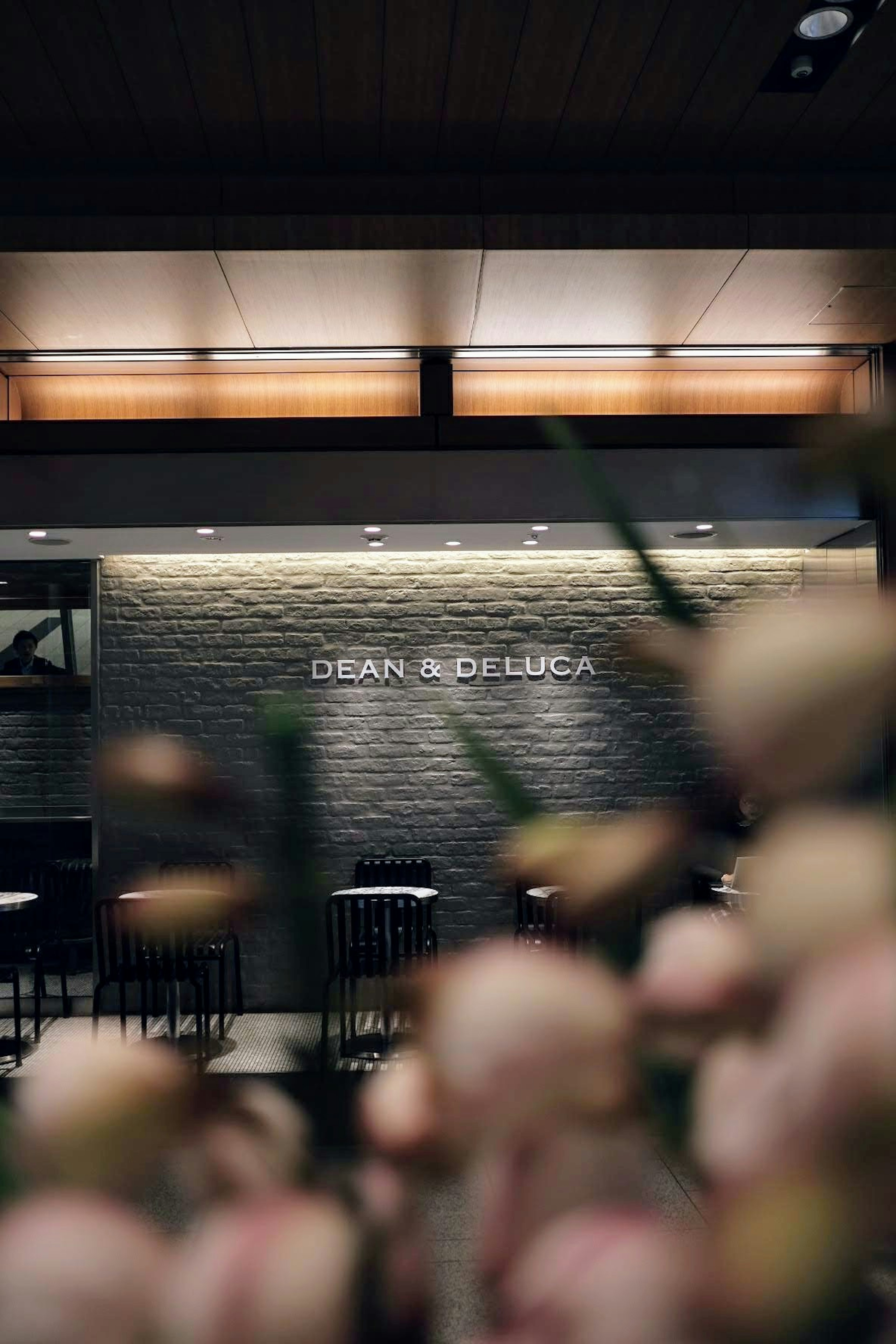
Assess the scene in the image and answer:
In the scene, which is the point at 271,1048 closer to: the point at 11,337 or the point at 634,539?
the point at 634,539

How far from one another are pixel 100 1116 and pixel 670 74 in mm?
3987

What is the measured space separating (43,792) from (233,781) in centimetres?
673

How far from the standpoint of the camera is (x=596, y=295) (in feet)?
15.2

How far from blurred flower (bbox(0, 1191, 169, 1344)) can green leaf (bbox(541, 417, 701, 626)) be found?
21 centimetres

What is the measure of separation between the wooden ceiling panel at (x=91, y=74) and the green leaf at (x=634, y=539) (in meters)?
3.53

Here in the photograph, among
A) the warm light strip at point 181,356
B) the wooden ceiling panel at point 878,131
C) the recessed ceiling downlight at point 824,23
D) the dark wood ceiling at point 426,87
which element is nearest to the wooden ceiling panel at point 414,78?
the dark wood ceiling at point 426,87

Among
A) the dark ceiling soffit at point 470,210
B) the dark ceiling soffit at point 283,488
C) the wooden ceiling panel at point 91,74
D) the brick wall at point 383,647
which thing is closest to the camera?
the wooden ceiling panel at point 91,74

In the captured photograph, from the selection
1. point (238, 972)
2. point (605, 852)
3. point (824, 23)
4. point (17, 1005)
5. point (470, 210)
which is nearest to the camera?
point (605, 852)

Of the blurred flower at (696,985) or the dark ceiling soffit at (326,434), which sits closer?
the blurred flower at (696,985)

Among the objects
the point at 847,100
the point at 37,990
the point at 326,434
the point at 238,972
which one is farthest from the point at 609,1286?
the point at 37,990

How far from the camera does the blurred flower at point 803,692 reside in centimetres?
25

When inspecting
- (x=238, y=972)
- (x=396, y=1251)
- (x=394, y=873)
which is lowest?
(x=394, y=873)

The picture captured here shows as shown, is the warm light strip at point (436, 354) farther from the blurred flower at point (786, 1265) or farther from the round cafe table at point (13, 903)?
the blurred flower at point (786, 1265)

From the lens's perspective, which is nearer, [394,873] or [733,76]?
[733,76]
